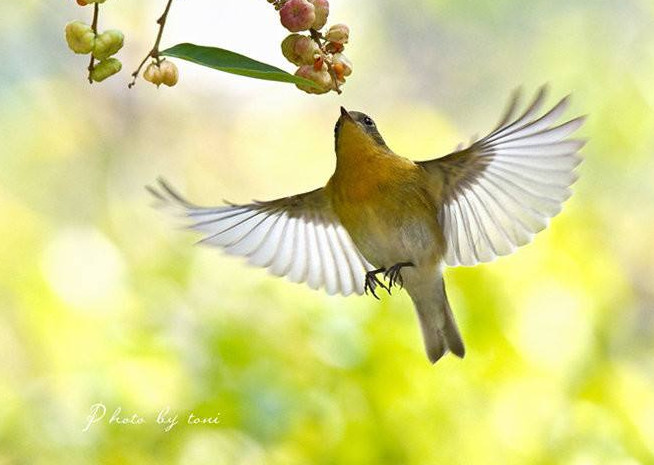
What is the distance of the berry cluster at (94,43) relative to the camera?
88 centimetres

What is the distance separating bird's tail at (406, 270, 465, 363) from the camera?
163cm

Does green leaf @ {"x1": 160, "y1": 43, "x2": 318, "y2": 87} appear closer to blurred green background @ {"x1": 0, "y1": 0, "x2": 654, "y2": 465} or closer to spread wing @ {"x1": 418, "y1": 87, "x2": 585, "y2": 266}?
spread wing @ {"x1": 418, "y1": 87, "x2": 585, "y2": 266}

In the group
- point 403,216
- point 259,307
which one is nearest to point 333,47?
point 403,216

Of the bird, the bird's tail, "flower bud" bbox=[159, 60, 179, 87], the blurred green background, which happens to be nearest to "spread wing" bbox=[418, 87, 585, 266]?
the bird

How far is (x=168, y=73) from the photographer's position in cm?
93

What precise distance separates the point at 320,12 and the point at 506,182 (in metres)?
0.56

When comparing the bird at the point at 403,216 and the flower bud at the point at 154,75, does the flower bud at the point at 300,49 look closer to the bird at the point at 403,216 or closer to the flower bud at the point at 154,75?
the flower bud at the point at 154,75

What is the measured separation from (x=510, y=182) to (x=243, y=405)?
89 centimetres

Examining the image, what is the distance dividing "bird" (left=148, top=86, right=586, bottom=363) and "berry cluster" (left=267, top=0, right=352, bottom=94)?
33cm

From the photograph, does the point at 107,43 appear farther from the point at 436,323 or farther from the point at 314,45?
the point at 436,323

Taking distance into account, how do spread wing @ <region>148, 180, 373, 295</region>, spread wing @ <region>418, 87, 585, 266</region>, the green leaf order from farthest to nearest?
1. spread wing @ <region>148, 180, 373, 295</region>
2. spread wing @ <region>418, 87, 585, 266</region>
3. the green leaf

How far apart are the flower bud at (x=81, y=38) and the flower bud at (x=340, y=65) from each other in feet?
0.72

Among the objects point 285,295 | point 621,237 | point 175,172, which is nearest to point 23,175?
point 175,172

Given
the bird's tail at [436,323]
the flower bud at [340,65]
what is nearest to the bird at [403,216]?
the bird's tail at [436,323]
